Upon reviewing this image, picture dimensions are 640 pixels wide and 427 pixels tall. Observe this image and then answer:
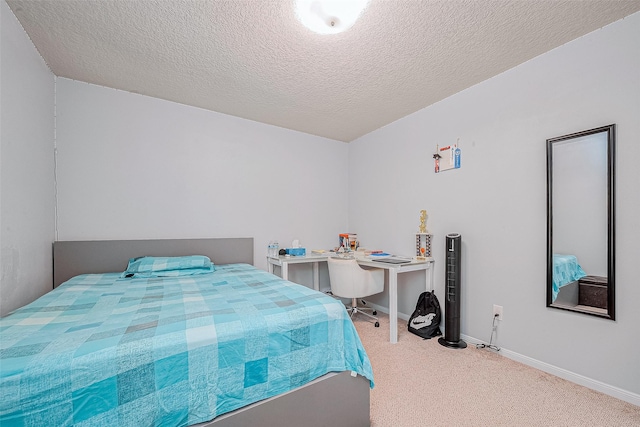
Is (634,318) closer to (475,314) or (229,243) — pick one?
(475,314)

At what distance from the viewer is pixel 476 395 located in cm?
181

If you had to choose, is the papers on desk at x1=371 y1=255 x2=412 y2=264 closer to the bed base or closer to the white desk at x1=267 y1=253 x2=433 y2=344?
the white desk at x1=267 y1=253 x2=433 y2=344

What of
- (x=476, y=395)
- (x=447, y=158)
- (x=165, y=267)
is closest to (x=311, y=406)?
(x=476, y=395)

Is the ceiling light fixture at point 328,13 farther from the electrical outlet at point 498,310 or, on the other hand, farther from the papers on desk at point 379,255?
the electrical outlet at point 498,310

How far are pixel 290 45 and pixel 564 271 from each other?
2606mm

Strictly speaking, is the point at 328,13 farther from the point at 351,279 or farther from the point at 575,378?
the point at 575,378

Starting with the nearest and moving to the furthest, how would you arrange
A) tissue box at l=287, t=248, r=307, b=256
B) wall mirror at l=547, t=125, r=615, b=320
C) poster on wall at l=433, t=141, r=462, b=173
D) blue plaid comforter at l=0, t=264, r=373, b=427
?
blue plaid comforter at l=0, t=264, r=373, b=427 → wall mirror at l=547, t=125, r=615, b=320 → poster on wall at l=433, t=141, r=462, b=173 → tissue box at l=287, t=248, r=307, b=256

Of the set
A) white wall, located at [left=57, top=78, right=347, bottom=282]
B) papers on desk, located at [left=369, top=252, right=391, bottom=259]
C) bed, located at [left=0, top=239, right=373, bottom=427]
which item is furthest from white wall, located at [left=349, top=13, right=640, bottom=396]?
bed, located at [left=0, top=239, right=373, bottom=427]

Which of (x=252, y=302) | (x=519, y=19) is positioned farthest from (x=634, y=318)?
(x=252, y=302)

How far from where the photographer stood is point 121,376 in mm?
958

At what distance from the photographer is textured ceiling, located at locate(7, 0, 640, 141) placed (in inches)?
66.2

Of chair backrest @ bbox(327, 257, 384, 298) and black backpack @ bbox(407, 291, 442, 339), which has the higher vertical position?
chair backrest @ bbox(327, 257, 384, 298)

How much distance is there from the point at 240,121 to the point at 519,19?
2.79m

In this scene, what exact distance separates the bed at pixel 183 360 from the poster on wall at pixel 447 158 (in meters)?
2.02
